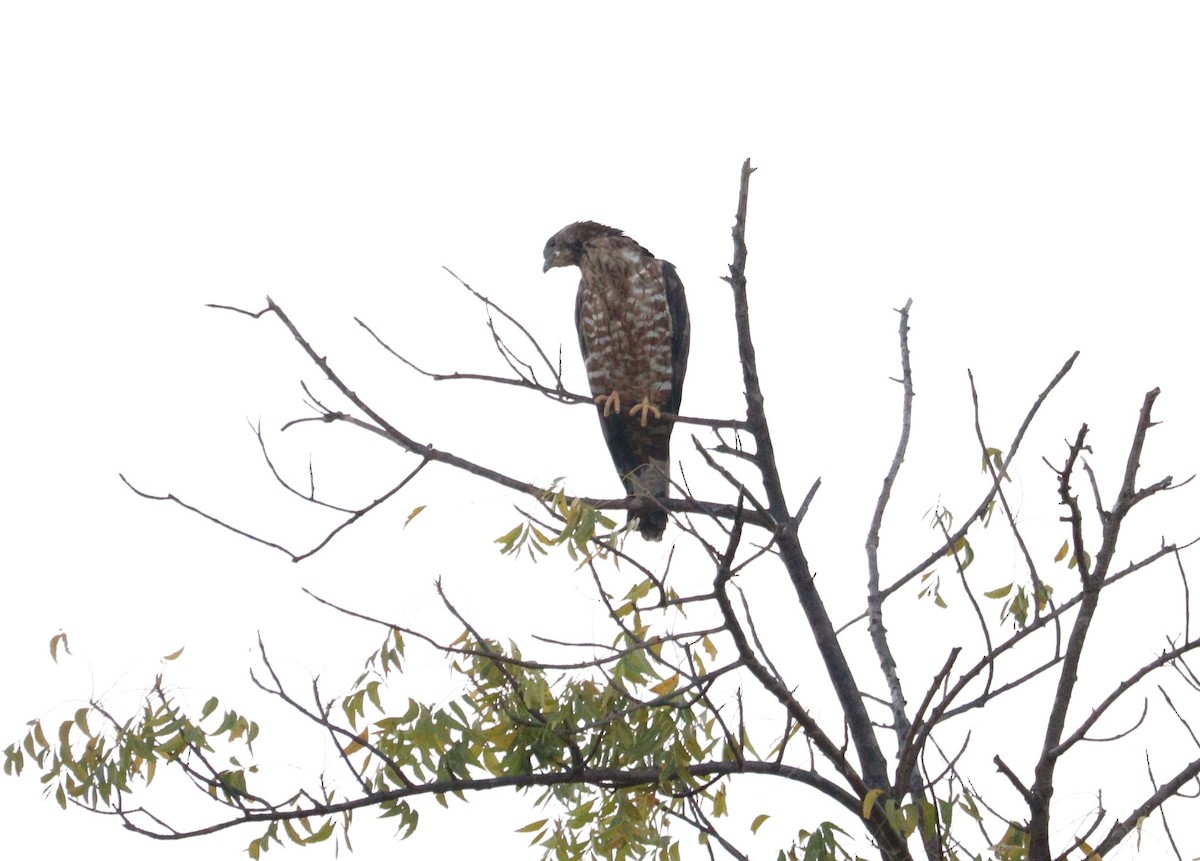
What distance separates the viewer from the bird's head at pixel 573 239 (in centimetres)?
650

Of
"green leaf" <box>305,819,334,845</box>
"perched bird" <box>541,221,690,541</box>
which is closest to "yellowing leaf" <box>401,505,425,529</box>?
"green leaf" <box>305,819,334,845</box>

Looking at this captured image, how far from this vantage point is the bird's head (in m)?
6.50

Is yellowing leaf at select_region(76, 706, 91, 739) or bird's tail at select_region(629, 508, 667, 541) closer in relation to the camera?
yellowing leaf at select_region(76, 706, 91, 739)

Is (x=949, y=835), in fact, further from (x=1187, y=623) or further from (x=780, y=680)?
(x=1187, y=623)

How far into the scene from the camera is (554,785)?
3176mm

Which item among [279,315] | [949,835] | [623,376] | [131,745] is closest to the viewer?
[949,835]

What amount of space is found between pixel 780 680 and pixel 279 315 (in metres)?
1.56

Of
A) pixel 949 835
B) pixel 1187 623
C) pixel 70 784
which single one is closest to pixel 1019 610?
pixel 1187 623

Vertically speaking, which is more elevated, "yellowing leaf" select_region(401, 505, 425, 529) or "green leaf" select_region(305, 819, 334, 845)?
"yellowing leaf" select_region(401, 505, 425, 529)

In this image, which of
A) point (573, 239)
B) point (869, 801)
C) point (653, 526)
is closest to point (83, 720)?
point (869, 801)

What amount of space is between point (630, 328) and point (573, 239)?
63cm

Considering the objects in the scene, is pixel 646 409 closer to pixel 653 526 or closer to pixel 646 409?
pixel 646 409

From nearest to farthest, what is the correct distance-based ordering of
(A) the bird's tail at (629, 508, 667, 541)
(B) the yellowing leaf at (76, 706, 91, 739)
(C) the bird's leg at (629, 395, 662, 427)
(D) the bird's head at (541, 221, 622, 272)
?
(B) the yellowing leaf at (76, 706, 91, 739) < (C) the bird's leg at (629, 395, 662, 427) < (A) the bird's tail at (629, 508, 667, 541) < (D) the bird's head at (541, 221, 622, 272)

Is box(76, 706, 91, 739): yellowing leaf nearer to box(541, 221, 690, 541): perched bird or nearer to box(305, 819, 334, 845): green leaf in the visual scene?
box(305, 819, 334, 845): green leaf
